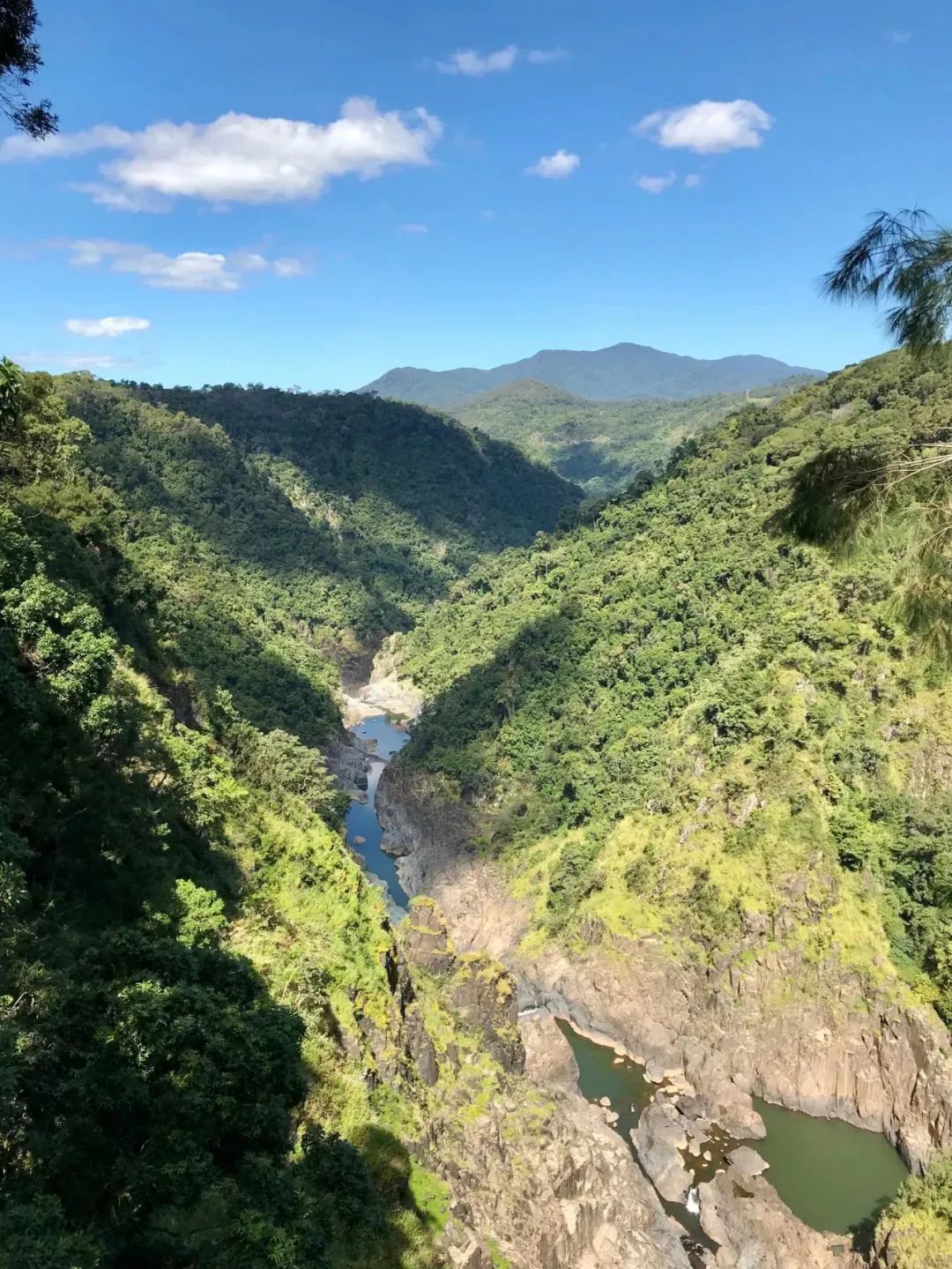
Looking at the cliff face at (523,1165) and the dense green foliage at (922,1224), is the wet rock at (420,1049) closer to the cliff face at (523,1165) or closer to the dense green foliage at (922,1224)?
the cliff face at (523,1165)

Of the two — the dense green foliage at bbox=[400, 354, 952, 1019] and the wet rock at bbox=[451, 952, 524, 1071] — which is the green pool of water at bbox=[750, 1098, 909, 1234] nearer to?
the dense green foliage at bbox=[400, 354, 952, 1019]

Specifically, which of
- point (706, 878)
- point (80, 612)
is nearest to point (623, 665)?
point (706, 878)

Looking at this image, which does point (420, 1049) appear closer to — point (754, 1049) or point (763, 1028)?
point (754, 1049)

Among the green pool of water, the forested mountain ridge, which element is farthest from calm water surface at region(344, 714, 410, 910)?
the green pool of water

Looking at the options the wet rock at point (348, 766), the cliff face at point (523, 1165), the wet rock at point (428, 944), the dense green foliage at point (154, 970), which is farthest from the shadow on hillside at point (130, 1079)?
the wet rock at point (348, 766)

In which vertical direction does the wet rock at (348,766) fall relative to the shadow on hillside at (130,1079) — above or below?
below

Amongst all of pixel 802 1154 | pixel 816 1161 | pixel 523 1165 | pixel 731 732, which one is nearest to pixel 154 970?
pixel 523 1165
